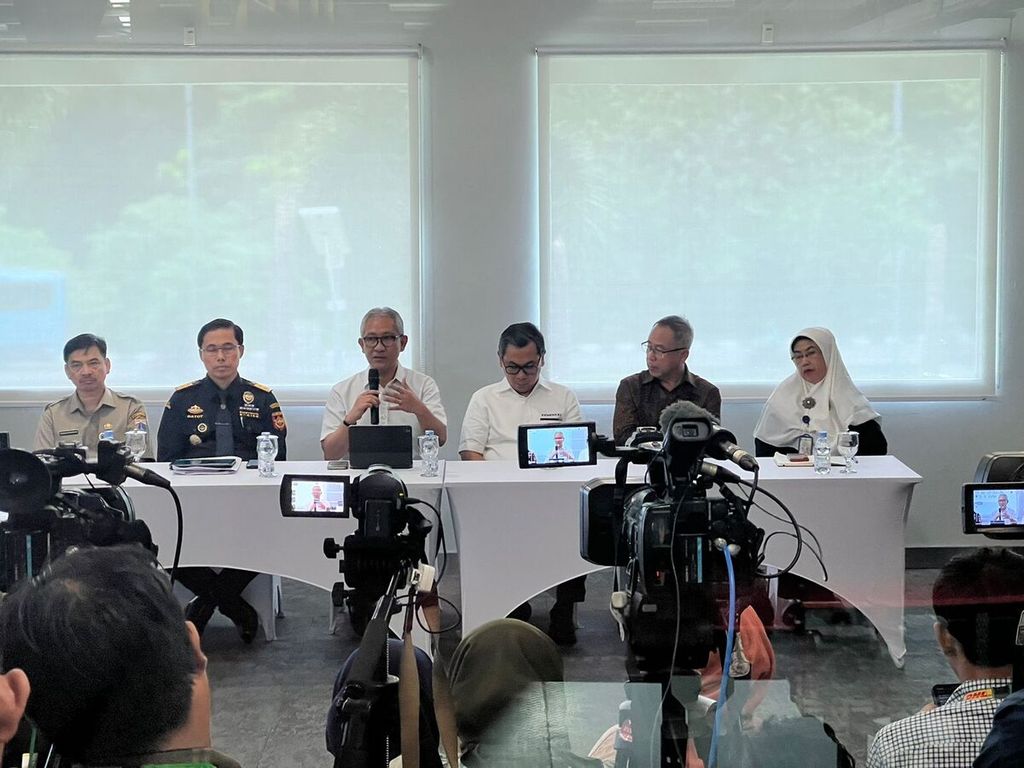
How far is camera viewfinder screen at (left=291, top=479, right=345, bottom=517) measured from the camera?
8.04 ft

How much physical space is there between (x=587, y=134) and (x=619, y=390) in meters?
1.30

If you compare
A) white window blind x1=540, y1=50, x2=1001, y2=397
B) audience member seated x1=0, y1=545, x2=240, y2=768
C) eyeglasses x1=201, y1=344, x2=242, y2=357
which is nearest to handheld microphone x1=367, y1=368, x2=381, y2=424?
eyeglasses x1=201, y1=344, x2=242, y2=357

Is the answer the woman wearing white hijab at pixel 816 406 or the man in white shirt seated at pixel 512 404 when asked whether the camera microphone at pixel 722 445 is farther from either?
the woman wearing white hijab at pixel 816 406

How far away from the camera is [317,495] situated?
248 centimetres

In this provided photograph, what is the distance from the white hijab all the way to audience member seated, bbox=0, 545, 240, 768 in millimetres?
3377

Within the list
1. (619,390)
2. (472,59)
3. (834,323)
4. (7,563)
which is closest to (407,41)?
(472,59)

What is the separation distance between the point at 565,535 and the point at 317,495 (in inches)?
40.2

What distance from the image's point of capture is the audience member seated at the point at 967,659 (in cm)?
147

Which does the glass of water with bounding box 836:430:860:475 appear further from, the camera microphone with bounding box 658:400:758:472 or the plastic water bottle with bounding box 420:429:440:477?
the camera microphone with bounding box 658:400:758:472

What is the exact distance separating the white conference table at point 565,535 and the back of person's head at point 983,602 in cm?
124

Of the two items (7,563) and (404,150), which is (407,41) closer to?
(404,150)

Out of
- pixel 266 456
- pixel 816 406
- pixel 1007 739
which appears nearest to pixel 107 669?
pixel 1007 739

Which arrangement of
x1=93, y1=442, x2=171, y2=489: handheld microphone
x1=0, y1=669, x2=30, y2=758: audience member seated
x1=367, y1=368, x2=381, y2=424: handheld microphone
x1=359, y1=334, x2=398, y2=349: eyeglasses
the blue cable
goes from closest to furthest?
x1=0, y1=669, x2=30, y2=758: audience member seated
the blue cable
x1=93, y1=442, x2=171, y2=489: handheld microphone
x1=367, y1=368, x2=381, y2=424: handheld microphone
x1=359, y1=334, x2=398, y2=349: eyeglasses

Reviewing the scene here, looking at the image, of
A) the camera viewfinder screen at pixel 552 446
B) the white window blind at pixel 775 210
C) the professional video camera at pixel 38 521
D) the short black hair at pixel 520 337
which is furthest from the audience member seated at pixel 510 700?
the white window blind at pixel 775 210
